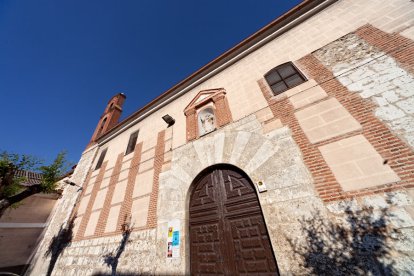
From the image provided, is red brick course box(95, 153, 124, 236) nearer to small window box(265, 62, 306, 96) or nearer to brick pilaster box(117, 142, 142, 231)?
brick pilaster box(117, 142, 142, 231)

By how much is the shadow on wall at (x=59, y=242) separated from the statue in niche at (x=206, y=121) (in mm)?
6942

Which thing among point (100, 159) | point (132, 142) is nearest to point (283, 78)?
point (132, 142)

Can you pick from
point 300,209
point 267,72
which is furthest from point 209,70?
point 300,209

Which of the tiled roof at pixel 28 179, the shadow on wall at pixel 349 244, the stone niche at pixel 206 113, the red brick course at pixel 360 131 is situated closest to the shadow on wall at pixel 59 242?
the tiled roof at pixel 28 179

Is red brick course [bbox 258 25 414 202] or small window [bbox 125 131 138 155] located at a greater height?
small window [bbox 125 131 138 155]

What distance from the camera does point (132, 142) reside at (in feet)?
27.3

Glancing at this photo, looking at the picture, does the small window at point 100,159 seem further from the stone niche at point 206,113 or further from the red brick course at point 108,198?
the stone niche at point 206,113

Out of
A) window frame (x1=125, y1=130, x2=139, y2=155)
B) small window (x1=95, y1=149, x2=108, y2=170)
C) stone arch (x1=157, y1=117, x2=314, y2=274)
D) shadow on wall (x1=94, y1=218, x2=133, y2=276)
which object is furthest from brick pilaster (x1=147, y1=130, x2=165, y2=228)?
small window (x1=95, y1=149, x2=108, y2=170)

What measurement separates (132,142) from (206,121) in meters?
4.21

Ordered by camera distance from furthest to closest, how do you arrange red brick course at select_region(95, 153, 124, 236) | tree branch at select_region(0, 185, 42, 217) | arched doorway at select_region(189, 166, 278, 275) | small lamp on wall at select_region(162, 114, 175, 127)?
tree branch at select_region(0, 185, 42, 217) → small lamp on wall at select_region(162, 114, 175, 127) → red brick course at select_region(95, 153, 124, 236) → arched doorway at select_region(189, 166, 278, 275)

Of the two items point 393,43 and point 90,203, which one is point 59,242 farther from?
point 393,43

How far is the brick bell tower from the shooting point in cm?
1229

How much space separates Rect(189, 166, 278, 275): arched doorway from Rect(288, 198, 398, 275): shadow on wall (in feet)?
2.46

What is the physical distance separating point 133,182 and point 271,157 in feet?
16.5
